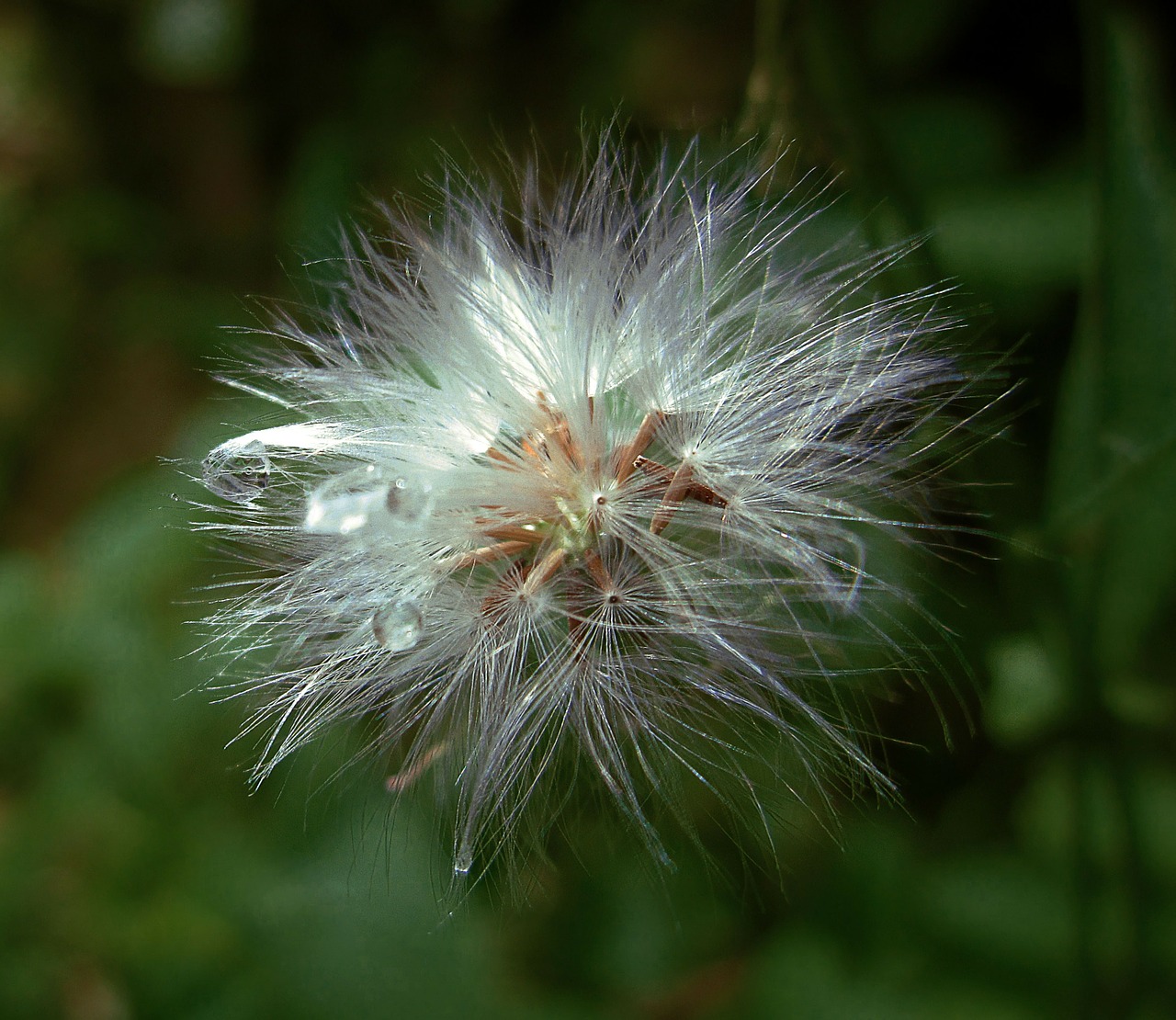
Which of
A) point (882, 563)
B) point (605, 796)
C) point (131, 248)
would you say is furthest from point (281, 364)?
point (131, 248)

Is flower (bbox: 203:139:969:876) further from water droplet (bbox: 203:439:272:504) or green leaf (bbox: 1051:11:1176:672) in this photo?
green leaf (bbox: 1051:11:1176:672)

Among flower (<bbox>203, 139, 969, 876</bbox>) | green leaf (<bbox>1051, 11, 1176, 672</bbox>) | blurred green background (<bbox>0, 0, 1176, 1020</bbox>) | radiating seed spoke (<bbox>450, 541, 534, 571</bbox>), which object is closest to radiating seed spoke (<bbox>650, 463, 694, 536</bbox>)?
flower (<bbox>203, 139, 969, 876</bbox>)

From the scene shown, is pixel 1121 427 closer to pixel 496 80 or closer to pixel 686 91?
pixel 686 91

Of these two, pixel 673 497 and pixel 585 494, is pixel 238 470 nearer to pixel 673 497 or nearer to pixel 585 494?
pixel 585 494

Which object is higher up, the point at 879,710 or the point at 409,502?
the point at 409,502

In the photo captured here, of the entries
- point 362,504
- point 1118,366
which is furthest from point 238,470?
point 1118,366

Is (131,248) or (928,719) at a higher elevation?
(131,248)
